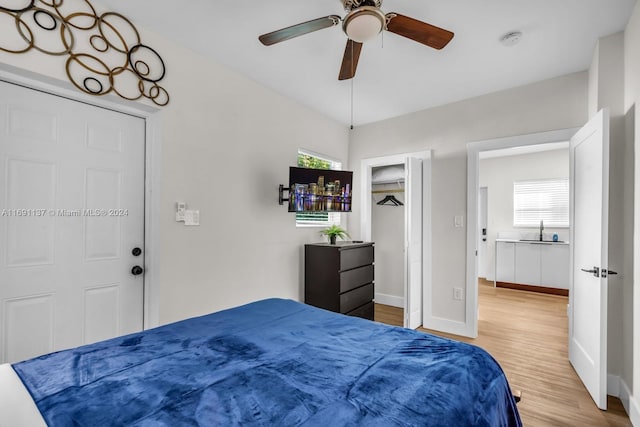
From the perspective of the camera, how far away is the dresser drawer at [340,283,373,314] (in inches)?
131

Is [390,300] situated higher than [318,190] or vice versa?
[318,190]

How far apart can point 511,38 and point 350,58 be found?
4.16 ft

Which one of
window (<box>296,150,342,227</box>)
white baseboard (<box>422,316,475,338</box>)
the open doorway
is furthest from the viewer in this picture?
the open doorway

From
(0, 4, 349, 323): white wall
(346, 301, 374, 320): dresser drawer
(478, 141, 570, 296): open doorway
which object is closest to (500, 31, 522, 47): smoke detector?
(0, 4, 349, 323): white wall

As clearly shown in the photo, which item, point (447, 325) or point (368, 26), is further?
point (447, 325)

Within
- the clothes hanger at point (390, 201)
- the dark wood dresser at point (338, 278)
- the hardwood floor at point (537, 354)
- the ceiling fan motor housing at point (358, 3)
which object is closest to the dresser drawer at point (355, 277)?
the dark wood dresser at point (338, 278)

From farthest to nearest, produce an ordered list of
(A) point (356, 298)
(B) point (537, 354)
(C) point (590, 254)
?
(A) point (356, 298), (B) point (537, 354), (C) point (590, 254)

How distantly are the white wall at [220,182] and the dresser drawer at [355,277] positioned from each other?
1.81 ft

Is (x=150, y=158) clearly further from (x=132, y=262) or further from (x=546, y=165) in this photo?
(x=546, y=165)

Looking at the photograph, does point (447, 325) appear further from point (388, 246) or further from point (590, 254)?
point (590, 254)

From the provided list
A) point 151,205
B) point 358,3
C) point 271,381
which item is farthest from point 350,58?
point 271,381

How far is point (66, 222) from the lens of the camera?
1969 mm

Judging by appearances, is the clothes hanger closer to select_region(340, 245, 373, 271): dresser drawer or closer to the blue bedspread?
select_region(340, 245, 373, 271): dresser drawer

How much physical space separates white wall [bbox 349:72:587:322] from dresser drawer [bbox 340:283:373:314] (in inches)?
30.7
